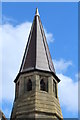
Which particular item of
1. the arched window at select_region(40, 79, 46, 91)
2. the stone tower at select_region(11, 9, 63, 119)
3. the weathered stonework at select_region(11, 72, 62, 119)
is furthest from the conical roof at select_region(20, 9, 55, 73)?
the arched window at select_region(40, 79, 46, 91)

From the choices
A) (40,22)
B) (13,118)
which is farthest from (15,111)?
(40,22)

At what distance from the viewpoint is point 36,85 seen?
74.4ft

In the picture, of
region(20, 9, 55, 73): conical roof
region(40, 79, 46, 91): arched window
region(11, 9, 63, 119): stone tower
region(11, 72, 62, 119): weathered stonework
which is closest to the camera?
region(11, 72, 62, 119): weathered stonework

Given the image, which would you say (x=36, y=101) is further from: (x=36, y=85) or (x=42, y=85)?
(x=42, y=85)

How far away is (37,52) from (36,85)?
343 centimetres

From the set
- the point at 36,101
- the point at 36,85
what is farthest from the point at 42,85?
the point at 36,101

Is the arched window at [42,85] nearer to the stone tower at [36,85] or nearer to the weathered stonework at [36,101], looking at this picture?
the stone tower at [36,85]

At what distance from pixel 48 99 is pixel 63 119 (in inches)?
89.5

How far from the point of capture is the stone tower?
71.4ft

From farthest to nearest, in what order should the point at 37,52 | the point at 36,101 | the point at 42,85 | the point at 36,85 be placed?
the point at 37,52 → the point at 42,85 → the point at 36,85 → the point at 36,101

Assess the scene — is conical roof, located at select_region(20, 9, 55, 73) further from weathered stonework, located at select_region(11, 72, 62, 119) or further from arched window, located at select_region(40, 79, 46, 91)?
arched window, located at select_region(40, 79, 46, 91)

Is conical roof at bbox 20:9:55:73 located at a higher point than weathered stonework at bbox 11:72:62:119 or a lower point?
higher

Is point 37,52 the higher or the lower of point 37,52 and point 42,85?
the higher

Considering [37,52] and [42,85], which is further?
[37,52]
